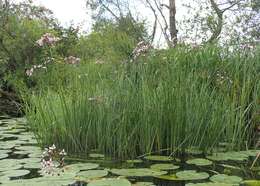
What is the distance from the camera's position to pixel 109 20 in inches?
647

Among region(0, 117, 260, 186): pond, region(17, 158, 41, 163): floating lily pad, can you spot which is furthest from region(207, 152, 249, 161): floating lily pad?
region(17, 158, 41, 163): floating lily pad

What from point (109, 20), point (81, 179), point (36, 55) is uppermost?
point (109, 20)

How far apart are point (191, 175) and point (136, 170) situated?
0.38 m

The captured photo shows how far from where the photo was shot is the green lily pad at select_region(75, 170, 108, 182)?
2.67 m

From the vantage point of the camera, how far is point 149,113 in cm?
337

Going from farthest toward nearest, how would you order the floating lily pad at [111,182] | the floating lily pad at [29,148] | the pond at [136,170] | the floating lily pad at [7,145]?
1. the floating lily pad at [7,145]
2. the floating lily pad at [29,148]
3. the pond at [136,170]
4. the floating lily pad at [111,182]

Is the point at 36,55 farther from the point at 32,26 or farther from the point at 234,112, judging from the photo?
the point at 234,112

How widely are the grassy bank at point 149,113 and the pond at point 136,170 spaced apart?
5.7 inches

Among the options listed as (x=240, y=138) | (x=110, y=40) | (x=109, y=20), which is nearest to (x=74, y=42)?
(x=110, y=40)

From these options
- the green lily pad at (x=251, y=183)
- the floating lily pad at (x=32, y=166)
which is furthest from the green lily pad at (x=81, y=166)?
the green lily pad at (x=251, y=183)

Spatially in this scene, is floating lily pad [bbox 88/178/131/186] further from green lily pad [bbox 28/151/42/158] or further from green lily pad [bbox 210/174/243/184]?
green lily pad [bbox 28/151/42/158]

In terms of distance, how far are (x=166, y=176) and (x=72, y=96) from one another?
1338 mm

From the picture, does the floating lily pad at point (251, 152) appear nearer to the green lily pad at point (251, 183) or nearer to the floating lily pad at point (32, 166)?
the green lily pad at point (251, 183)

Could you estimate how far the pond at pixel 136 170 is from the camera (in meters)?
2.58
